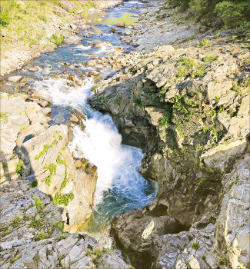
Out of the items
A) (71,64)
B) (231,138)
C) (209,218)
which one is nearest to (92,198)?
(209,218)

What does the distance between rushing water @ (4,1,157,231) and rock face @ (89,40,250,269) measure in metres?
1.93

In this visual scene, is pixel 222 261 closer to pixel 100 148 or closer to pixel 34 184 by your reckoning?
pixel 34 184

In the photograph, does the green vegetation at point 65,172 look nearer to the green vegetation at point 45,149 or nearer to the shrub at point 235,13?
the green vegetation at point 45,149

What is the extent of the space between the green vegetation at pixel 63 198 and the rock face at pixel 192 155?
4116 millimetres

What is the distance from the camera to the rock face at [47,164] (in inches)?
558

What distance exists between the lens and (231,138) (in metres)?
12.0

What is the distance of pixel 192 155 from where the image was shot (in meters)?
13.7

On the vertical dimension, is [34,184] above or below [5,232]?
below

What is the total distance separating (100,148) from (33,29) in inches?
1174

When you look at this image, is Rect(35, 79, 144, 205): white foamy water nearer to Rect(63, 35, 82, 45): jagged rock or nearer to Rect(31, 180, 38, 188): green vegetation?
Rect(31, 180, 38, 188): green vegetation

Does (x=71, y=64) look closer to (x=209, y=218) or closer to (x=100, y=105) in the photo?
(x=100, y=105)

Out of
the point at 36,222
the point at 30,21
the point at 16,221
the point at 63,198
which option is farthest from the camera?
the point at 30,21

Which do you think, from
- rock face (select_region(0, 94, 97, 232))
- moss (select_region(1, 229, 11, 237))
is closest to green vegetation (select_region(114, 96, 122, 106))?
rock face (select_region(0, 94, 97, 232))

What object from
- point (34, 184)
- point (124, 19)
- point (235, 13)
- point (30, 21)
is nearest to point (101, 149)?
point (34, 184)
